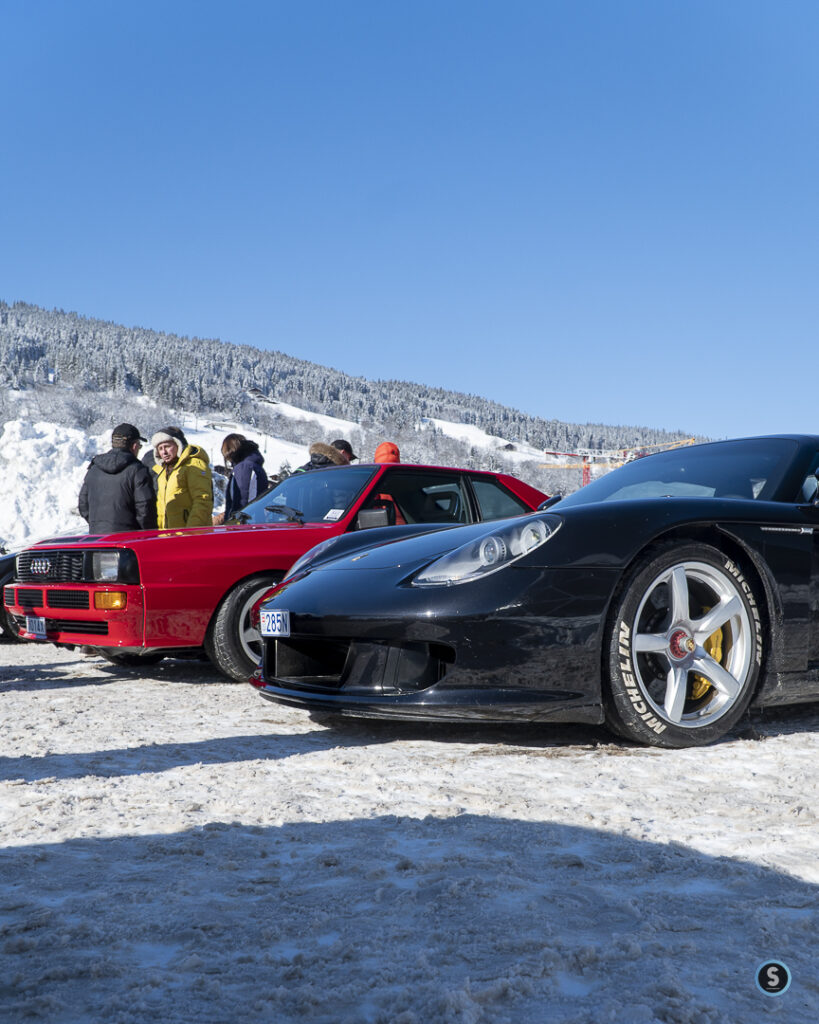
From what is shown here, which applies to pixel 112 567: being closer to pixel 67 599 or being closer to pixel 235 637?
pixel 67 599

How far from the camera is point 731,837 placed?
2.16 m

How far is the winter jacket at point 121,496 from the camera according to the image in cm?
670

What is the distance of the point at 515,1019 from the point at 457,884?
508 mm

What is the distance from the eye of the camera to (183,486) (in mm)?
6809

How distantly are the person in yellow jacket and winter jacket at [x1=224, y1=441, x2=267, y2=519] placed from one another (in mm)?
747

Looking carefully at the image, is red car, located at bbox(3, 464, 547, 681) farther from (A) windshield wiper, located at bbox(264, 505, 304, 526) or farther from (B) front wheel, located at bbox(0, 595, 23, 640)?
(B) front wheel, located at bbox(0, 595, 23, 640)

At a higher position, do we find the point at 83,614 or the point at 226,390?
the point at 226,390

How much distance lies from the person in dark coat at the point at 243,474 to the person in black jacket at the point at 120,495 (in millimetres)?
981

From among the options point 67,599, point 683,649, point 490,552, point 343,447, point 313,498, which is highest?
point 343,447

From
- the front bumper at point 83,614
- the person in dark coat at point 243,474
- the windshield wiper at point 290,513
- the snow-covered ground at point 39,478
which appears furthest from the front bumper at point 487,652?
the snow-covered ground at point 39,478

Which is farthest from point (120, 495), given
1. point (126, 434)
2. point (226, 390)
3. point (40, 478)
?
point (226, 390)

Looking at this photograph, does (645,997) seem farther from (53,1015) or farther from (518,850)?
(53,1015)

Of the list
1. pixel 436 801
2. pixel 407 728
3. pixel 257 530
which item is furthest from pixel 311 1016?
pixel 257 530

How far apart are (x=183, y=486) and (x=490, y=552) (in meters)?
4.04
